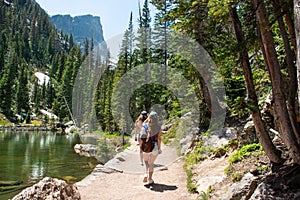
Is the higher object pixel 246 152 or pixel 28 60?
pixel 28 60

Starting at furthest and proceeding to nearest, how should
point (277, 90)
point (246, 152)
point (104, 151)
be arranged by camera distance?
point (104, 151), point (246, 152), point (277, 90)

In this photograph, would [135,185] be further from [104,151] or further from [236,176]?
[104,151]

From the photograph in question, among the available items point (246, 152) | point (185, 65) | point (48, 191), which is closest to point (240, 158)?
point (246, 152)

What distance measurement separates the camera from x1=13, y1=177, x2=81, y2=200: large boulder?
5.28 m

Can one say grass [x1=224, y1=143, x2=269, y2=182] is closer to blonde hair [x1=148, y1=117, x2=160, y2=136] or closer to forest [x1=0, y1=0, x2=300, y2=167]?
forest [x1=0, y1=0, x2=300, y2=167]

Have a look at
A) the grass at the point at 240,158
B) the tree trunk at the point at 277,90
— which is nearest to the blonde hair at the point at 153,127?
the grass at the point at 240,158

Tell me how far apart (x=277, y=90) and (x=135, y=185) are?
14.2 feet

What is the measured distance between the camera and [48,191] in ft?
17.9

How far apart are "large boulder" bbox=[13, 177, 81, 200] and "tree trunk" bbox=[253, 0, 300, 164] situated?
4075 millimetres

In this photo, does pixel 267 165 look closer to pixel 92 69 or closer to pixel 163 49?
pixel 163 49

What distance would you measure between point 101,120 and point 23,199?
135 ft

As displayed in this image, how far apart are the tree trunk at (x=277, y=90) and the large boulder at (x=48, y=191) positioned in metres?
4.07

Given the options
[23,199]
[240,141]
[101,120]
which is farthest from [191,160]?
[101,120]

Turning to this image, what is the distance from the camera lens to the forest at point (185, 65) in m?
4.37
